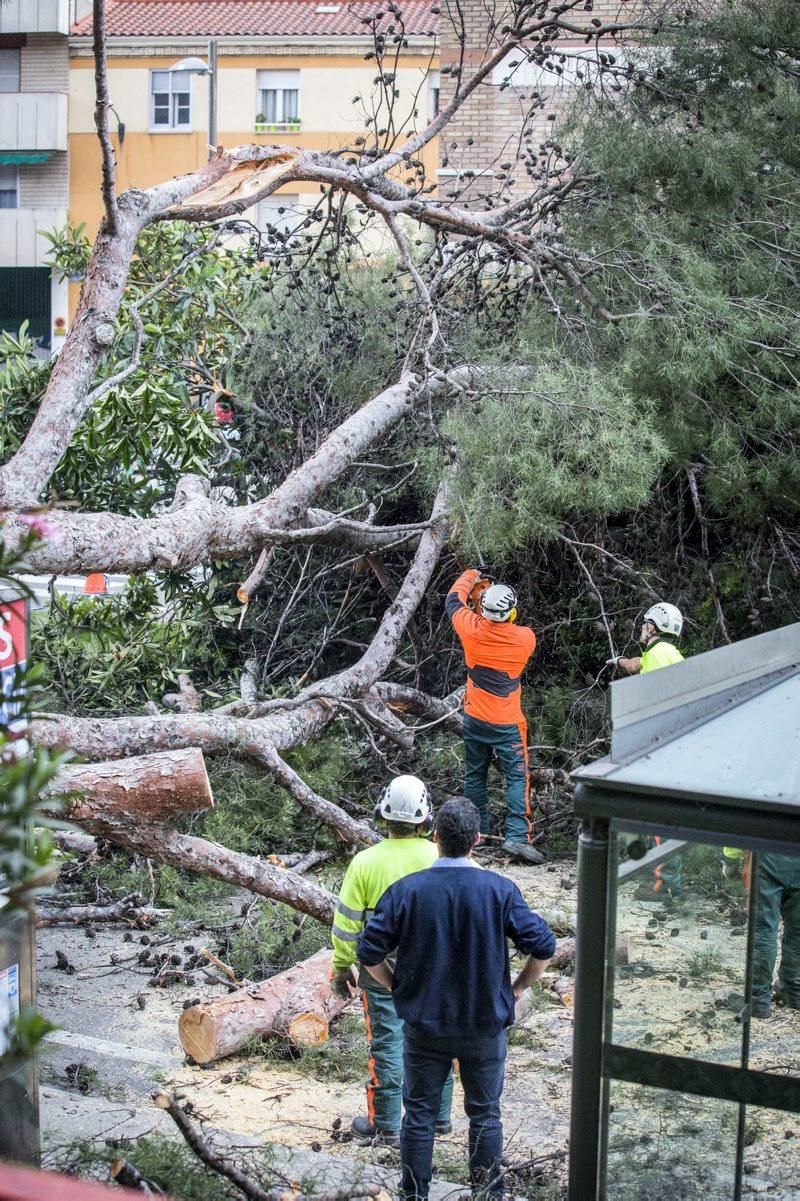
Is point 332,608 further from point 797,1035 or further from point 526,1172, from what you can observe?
point 797,1035

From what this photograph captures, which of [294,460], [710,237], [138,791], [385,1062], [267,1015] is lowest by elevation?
[267,1015]

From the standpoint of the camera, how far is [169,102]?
3241 cm

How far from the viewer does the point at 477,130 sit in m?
17.0

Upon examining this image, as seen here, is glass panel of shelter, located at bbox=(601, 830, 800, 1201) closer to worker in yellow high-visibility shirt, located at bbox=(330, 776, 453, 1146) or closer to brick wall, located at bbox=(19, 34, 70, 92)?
worker in yellow high-visibility shirt, located at bbox=(330, 776, 453, 1146)

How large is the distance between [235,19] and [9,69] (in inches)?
239

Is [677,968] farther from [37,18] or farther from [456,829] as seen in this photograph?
[37,18]

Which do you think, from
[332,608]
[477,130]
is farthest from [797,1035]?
[477,130]

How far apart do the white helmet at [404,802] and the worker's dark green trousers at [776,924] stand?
131 cm

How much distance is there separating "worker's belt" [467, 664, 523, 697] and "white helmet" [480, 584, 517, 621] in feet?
1.18

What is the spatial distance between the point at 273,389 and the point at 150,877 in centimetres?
429

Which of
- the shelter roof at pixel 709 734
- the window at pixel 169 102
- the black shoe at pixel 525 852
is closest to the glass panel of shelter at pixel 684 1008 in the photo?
the shelter roof at pixel 709 734

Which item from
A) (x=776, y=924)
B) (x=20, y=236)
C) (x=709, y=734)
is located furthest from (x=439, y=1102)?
(x=20, y=236)

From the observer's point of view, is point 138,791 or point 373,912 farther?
point 138,791

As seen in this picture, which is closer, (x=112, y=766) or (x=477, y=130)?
(x=112, y=766)
